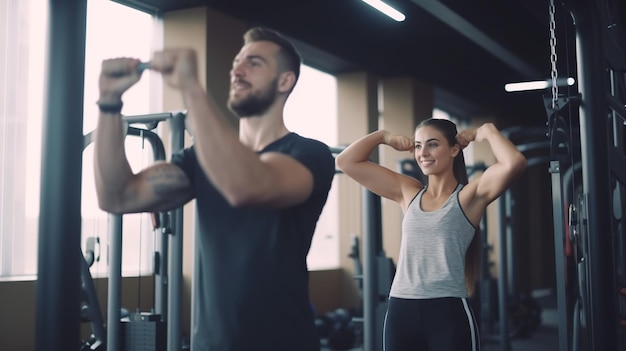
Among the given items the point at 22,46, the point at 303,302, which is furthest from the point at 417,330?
the point at 22,46

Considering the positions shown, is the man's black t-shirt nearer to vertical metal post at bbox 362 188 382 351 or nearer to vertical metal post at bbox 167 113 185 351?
vertical metal post at bbox 167 113 185 351

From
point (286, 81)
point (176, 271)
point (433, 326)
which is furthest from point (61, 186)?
point (176, 271)

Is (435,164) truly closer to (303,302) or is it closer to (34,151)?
(303,302)

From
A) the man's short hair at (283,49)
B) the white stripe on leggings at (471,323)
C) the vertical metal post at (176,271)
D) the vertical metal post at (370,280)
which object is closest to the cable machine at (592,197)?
the white stripe on leggings at (471,323)

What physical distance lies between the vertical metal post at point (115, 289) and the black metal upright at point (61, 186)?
1.71 meters

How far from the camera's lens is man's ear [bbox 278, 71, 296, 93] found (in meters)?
1.11

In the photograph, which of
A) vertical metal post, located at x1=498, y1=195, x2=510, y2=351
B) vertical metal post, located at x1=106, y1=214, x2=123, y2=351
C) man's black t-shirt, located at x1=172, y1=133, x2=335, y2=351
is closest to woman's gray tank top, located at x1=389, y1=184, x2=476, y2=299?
man's black t-shirt, located at x1=172, y1=133, x2=335, y2=351

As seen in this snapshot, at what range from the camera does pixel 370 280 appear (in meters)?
3.42

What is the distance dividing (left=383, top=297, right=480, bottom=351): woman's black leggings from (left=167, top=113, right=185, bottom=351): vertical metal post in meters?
0.99

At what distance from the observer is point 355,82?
22.7 feet

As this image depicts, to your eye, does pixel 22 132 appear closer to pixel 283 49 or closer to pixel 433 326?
pixel 433 326

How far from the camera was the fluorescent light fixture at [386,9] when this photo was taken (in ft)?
15.3

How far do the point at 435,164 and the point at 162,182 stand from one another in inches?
42.8

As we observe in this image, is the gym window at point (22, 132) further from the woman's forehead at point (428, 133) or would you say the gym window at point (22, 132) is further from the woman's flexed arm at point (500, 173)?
the woman's flexed arm at point (500, 173)
